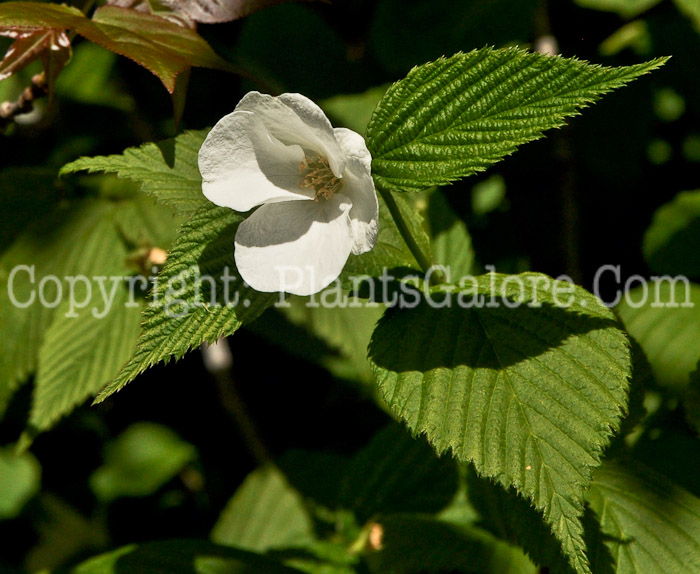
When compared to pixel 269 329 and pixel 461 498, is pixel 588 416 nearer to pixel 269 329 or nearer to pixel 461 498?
pixel 461 498

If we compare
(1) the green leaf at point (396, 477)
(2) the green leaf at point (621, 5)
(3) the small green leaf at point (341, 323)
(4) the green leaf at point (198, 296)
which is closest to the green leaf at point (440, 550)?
(1) the green leaf at point (396, 477)

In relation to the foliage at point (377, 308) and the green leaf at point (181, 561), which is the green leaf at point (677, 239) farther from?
the green leaf at point (181, 561)

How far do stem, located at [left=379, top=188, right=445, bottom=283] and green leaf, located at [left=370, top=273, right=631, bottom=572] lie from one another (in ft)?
0.18

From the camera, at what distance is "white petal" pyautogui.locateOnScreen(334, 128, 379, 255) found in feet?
2.96

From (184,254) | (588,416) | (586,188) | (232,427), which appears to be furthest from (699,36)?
(232,427)

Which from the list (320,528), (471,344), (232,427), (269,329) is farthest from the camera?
(232,427)

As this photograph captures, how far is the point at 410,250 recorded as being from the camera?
1.10 metres

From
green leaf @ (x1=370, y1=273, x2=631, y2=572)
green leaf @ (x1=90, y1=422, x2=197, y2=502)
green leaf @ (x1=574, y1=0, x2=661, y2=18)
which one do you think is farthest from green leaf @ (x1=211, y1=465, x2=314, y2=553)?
green leaf @ (x1=574, y1=0, x2=661, y2=18)

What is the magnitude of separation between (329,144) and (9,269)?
43.7 inches

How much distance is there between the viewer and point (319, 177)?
3.36 ft

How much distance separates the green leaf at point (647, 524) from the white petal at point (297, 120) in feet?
2.31

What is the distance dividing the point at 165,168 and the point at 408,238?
41 centimetres

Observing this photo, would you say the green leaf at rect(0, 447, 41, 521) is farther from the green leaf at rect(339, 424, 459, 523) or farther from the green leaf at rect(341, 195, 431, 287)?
the green leaf at rect(341, 195, 431, 287)

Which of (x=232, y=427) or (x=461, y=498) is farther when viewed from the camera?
(x=232, y=427)
